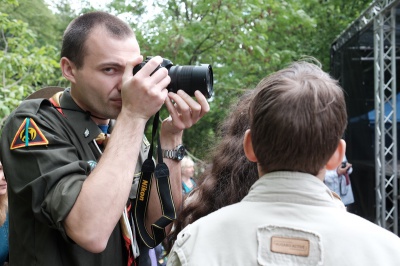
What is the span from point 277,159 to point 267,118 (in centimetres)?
10

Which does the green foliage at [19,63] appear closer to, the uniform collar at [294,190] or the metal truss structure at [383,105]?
the uniform collar at [294,190]

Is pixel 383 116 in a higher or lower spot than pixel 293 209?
lower

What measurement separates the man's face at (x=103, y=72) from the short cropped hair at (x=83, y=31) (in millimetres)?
17

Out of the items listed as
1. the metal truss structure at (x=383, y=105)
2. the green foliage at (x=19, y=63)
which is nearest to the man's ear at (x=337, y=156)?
the green foliage at (x=19, y=63)

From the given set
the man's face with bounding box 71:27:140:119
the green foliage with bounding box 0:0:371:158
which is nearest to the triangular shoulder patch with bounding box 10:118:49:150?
the man's face with bounding box 71:27:140:119

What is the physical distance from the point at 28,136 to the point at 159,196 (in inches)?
19.6

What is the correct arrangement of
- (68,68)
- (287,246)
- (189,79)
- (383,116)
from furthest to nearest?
1. (383,116)
2. (68,68)
3. (189,79)
4. (287,246)

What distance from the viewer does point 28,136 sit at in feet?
5.34

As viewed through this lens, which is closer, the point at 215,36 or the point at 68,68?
the point at 68,68

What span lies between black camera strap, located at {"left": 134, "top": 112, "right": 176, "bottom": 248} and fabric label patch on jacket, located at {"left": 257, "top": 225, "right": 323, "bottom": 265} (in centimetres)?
74

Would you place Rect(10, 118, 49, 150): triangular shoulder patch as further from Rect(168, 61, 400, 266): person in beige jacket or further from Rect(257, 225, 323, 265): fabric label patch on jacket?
Rect(257, 225, 323, 265): fabric label patch on jacket

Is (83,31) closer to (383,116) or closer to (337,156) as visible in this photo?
(337,156)

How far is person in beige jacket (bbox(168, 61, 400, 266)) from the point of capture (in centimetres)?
113

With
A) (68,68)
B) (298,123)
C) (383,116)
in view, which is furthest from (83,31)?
(383,116)
